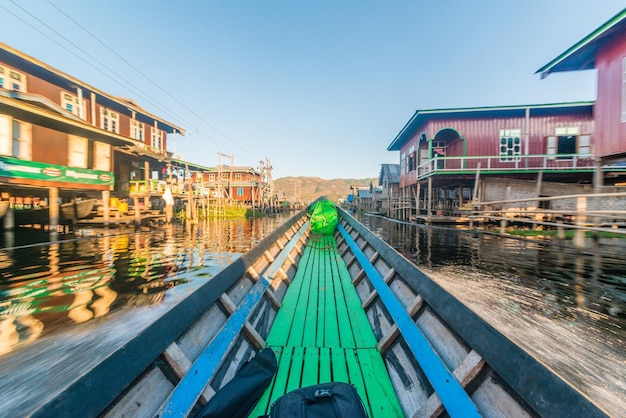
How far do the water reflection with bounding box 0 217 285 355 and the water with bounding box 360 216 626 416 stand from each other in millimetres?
4652

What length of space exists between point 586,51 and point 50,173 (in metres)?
23.2

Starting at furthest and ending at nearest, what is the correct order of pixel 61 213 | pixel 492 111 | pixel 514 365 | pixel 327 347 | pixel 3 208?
pixel 492 111 < pixel 61 213 < pixel 3 208 < pixel 327 347 < pixel 514 365

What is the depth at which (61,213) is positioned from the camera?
14.7m

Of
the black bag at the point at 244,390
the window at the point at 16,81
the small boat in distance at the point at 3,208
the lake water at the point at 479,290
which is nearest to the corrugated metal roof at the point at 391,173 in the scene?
the lake water at the point at 479,290

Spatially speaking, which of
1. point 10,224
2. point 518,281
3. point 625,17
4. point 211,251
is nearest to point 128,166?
point 10,224

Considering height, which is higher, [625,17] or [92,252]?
[625,17]

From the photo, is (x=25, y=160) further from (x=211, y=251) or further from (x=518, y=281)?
(x=518, y=281)

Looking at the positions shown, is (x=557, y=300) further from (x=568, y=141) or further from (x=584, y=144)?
(x=584, y=144)

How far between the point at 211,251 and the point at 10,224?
36.4ft

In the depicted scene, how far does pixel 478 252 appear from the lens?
20.4 ft

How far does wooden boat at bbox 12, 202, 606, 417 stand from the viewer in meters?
1.34

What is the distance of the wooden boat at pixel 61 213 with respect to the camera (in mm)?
13398

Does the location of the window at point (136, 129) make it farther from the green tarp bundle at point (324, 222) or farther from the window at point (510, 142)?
the window at point (510, 142)

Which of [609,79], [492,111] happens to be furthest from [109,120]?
[609,79]
